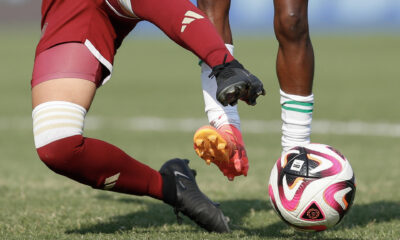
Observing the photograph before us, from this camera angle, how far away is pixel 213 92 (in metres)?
4.40

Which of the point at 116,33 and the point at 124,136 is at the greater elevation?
the point at 116,33

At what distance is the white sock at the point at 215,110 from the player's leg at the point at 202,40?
0.75m

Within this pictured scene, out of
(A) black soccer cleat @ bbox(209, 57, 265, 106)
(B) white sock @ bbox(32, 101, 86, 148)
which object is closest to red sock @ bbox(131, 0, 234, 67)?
(A) black soccer cleat @ bbox(209, 57, 265, 106)

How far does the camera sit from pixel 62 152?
3693 mm

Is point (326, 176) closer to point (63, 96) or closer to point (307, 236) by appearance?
point (307, 236)

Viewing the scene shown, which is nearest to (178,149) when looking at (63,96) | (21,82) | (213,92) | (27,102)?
(213,92)

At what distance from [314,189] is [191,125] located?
28.3 ft

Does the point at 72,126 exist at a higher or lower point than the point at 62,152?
higher

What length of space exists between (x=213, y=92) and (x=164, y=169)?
0.58 metres

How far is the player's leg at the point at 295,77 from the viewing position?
13.6ft

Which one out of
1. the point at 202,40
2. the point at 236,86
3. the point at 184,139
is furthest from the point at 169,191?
the point at 184,139

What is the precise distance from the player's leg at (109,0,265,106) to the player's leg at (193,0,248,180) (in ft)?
1.49

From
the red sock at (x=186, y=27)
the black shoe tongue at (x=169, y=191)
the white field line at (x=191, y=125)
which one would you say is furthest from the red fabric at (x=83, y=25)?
the white field line at (x=191, y=125)

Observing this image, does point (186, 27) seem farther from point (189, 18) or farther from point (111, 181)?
point (111, 181)
